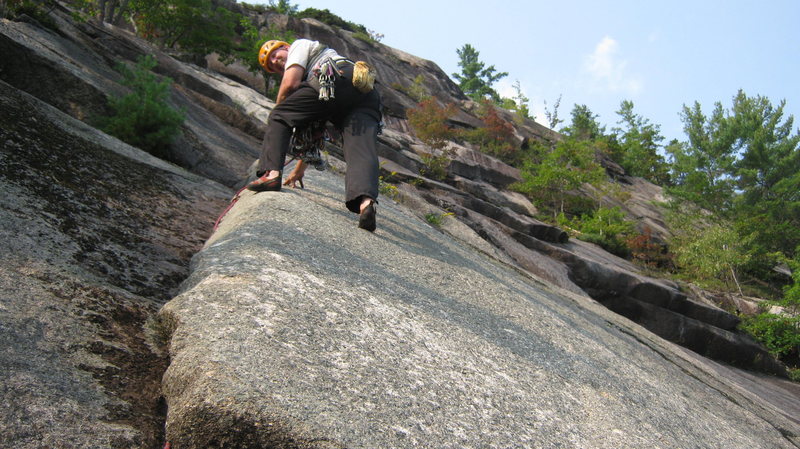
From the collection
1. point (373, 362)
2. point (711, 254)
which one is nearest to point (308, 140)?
point (373, 362)

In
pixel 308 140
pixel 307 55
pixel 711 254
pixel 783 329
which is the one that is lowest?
pixel 783 329

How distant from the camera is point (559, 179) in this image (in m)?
29.4

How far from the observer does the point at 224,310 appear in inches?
70.0

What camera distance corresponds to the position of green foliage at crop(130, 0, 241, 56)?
66.1 feet

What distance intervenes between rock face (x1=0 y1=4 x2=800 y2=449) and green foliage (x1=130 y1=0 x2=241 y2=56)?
1877cm

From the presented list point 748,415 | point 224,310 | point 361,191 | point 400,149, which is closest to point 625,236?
point 400,149

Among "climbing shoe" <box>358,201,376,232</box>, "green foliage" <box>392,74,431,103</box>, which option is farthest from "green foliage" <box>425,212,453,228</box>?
"green foliage" <box>392,74,431,103</box>

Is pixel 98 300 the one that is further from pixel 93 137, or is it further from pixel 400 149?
pixel 400 149

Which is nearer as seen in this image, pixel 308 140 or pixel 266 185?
pixel 266 185

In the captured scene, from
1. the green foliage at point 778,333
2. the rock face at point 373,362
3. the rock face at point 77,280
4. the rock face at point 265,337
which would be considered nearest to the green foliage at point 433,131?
the green foliage at point 778,333

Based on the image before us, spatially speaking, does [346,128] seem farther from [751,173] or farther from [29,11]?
[751,173]

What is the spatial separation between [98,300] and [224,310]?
0.52 meters

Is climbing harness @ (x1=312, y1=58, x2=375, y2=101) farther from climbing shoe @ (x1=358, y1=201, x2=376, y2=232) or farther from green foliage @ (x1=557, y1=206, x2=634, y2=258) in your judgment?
green foliage @ (x1=557, y1=206, x2=634, y2=258)

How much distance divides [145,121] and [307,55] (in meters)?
2.87
